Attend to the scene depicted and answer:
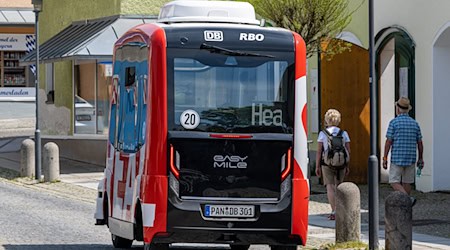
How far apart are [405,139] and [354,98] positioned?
8114 millimetres

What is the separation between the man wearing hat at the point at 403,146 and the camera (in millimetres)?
17859

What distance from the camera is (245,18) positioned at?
14.2 m

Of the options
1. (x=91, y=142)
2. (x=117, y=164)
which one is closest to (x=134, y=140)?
(x=117, y=164)

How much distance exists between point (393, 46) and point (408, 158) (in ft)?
27.0

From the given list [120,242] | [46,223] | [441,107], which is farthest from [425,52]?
[120,242]

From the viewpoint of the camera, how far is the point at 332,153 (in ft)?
60.5

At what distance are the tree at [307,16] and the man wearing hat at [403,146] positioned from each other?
4.92m

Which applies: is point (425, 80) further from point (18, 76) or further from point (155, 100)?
point (18, 76)

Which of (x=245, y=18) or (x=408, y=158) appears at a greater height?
(x=245, y=18)

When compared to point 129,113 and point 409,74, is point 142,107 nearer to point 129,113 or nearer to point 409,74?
point 129,113

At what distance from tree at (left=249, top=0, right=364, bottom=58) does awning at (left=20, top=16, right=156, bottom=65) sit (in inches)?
312

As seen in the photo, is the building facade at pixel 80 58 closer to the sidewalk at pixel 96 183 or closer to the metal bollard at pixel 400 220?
the sidewalk at pixel 96 183

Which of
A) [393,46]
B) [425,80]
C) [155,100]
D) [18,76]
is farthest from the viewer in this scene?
[18,76]

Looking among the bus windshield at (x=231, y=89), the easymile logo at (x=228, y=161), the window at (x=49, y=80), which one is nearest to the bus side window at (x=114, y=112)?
the bus windshield at (x=231, y=89)
